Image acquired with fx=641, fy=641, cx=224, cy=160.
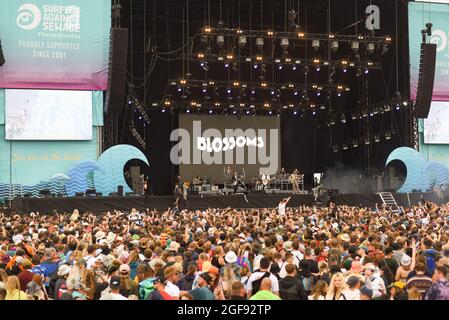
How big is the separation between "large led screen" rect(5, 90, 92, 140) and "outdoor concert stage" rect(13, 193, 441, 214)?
3.97 meters

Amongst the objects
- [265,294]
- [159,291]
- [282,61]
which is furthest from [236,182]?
[265,294]

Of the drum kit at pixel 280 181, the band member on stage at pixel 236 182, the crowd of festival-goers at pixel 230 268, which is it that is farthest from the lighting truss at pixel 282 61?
the crowd of festival-goers at pixel 230 268

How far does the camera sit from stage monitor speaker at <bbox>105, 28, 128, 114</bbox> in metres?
22.5

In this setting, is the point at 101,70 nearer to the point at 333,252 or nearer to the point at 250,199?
the point at 250,199

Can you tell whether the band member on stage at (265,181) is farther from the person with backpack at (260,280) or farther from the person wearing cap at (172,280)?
the person wearing cap at (172,280)

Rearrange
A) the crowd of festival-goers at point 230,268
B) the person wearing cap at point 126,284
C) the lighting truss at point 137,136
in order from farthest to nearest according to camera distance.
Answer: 1. the lighting truss at point 137,136
2. the person wearing cap at point 126,284
3. the crowd of festival-goers at point 230,268

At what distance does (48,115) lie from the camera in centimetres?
2795

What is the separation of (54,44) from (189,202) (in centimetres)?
907

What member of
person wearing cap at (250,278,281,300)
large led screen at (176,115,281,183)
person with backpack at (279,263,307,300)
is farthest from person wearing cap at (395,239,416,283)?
large led screen at (176,115,281,183)

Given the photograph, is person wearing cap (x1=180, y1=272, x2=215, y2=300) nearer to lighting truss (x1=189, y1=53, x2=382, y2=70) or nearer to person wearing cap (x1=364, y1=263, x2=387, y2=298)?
person wearing cap (x1=364, y1=263, x2=387, y2=298)

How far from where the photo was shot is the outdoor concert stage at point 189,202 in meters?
24.8

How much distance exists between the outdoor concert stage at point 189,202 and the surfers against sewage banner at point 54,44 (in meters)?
5.60

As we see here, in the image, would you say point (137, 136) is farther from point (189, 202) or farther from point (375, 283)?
point (375, 283)
